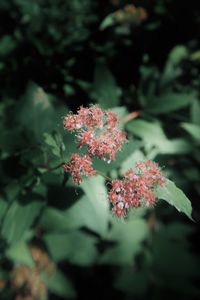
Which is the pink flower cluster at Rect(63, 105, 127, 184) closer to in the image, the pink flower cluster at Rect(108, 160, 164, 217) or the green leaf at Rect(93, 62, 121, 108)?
the pink flower cluster at Rect(108, 160, 164, 217)

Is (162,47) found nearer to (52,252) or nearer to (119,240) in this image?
(119,240)

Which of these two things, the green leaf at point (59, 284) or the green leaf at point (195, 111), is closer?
the green leaf at point (195, 111)

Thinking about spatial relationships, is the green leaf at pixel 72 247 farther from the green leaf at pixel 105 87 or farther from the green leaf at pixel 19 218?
the green leaf at pixel 105 87

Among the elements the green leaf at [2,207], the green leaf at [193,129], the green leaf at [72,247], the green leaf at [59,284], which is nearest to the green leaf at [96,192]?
the green leaf at [2,207]

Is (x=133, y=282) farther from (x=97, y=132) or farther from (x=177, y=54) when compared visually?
(x=177, y=54)

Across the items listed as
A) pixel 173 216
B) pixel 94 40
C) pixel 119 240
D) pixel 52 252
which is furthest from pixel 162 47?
pixel 52 252
